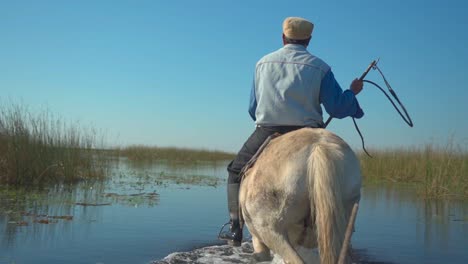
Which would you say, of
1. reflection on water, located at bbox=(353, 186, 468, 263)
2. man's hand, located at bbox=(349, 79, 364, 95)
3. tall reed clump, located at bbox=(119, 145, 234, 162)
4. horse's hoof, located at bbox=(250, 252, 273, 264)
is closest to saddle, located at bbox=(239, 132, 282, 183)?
horse's hoof, located at bbox=(250, 252, 273, 264)

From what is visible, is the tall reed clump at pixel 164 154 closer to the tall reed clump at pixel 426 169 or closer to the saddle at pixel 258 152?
the tall reed clump at pixel 426 169

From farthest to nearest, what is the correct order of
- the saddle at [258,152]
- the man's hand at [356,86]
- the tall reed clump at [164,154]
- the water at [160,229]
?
the tall reed clump at [164,154], the water at [160,229], the man's hand at [356,86], the saddle at [258,152]

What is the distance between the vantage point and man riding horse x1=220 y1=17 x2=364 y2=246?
3.75 m

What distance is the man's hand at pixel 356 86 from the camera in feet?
14.3

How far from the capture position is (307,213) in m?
3.13

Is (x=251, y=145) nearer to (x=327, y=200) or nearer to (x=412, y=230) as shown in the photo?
(x=327, y=200)

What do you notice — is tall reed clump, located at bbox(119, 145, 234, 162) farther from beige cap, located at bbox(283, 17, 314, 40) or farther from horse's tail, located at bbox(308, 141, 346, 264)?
horse's tail, located at bbox(308, 141, 346, 264)

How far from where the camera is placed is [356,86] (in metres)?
4.38

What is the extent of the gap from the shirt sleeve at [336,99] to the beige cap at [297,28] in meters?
0.41

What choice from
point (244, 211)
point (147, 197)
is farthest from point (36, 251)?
point (147, 197)

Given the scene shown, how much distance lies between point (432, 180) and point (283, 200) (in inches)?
386

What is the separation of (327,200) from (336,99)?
4.06ft

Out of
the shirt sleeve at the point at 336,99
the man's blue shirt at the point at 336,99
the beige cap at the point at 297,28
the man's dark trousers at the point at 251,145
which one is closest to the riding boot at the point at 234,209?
the man's dark trousers at the point at 251,145

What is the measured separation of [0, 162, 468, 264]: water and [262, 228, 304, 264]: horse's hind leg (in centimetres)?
219
